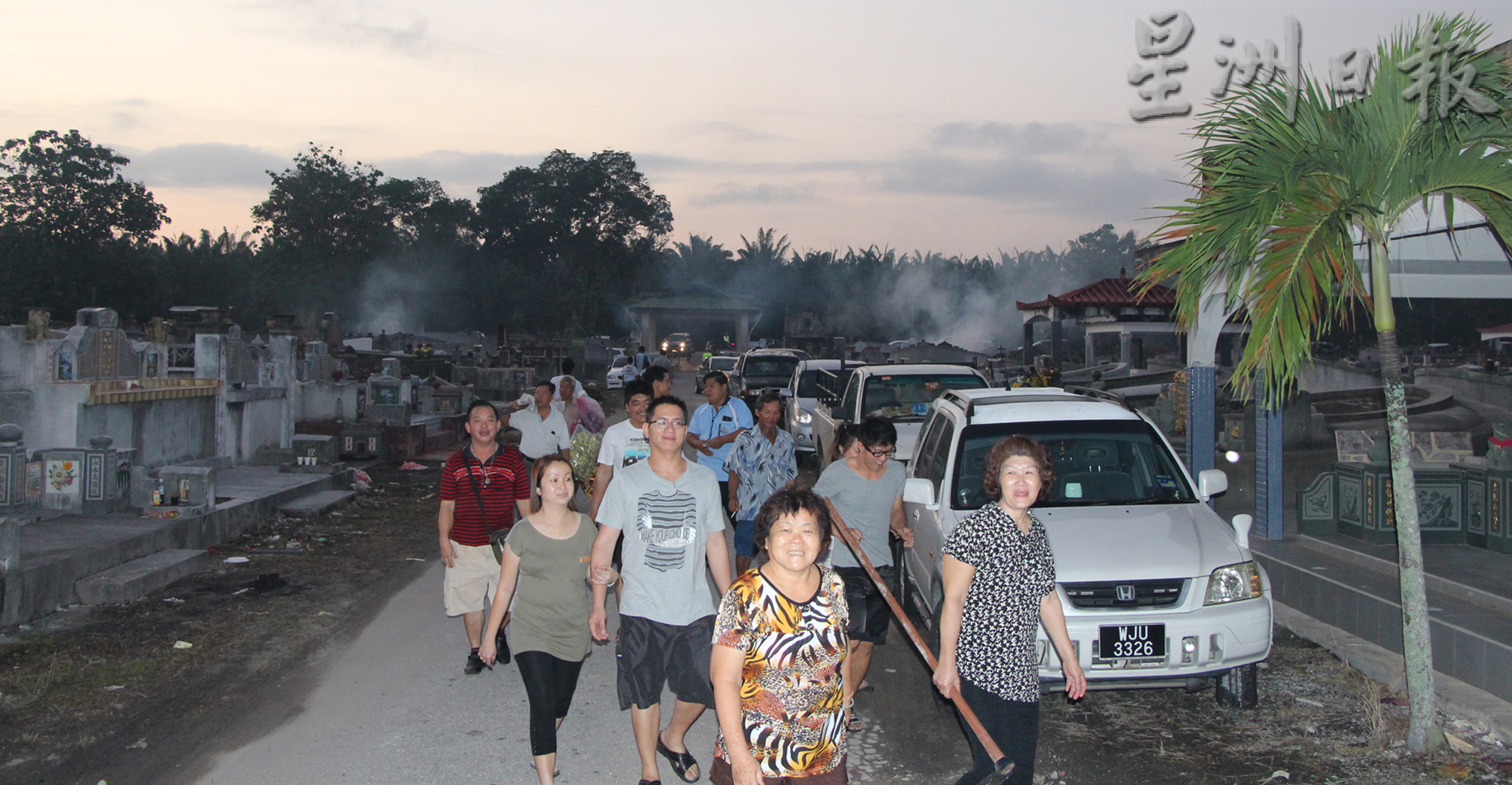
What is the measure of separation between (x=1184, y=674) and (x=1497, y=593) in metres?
3.53

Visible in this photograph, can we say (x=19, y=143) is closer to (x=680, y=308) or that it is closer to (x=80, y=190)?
(x=80, y=190)

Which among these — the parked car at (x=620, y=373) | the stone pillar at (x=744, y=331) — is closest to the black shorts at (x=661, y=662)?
the parked car at (x=620, y=373)

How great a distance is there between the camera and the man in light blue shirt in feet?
28.3

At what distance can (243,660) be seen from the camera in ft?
24.4

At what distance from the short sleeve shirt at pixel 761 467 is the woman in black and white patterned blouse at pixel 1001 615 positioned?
3.26m

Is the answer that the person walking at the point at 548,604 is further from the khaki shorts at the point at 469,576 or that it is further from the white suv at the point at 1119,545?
the white suv at the point at 1119,545

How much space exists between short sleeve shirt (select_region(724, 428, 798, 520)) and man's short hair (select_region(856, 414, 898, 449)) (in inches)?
41.9

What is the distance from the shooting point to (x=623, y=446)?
7367mm

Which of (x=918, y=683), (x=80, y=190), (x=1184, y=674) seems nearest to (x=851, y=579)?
(x=918, y=683)

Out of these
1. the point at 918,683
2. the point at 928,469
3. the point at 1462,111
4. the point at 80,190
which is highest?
the point at 80,190

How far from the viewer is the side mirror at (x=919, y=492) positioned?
6582mm

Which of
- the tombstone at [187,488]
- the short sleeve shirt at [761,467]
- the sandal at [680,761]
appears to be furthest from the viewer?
the tombstone at [187,488]

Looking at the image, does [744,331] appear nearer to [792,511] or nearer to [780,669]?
[792,511]

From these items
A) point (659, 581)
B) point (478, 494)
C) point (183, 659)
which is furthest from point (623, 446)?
point (183, 659)
